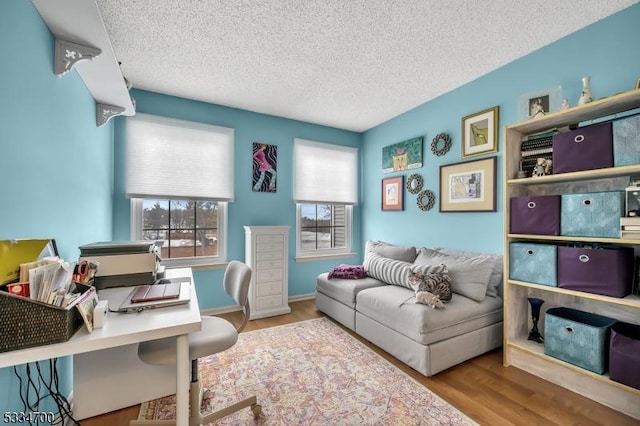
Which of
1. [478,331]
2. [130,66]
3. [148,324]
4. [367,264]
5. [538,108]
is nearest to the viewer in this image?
[148,324]

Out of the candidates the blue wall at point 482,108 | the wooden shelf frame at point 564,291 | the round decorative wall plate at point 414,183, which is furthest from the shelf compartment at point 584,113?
the round decorative wall plate at point 414,183

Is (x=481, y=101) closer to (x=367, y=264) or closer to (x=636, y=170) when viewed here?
(x=636, y=170)

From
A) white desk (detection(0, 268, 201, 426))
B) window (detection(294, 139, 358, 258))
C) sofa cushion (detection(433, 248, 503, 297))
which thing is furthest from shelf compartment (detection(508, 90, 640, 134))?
white desk (detection(0, 268, 201, 426))

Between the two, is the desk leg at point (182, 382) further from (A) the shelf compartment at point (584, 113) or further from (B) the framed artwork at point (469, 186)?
(B) the framed artwork at point (469, 186)

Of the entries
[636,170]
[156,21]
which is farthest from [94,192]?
[636,170]

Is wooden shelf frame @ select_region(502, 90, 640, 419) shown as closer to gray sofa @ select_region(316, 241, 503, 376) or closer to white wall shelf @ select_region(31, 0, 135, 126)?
gray sofa @ select_region(316, 241, 503, 376)

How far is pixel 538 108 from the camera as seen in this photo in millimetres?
2021

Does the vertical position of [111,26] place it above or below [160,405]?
above

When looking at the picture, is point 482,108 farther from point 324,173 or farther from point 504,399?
point 504,399

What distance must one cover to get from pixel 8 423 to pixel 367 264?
278cm

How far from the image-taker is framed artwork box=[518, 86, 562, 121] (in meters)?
2.14

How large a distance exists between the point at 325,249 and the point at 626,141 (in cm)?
322

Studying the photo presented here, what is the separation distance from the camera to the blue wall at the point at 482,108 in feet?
6.11

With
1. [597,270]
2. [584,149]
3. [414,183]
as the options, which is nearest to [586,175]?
[584,149]
